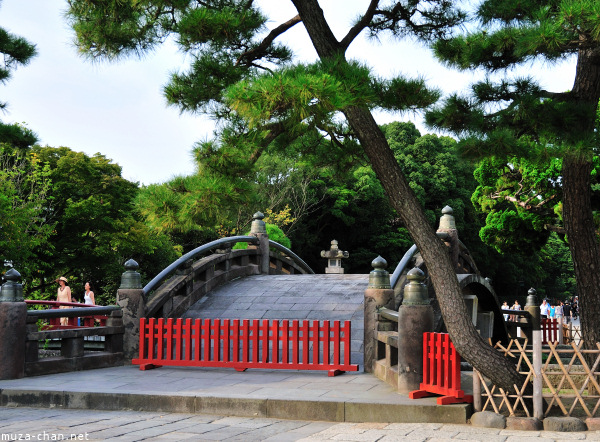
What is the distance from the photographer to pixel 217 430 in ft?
22.0

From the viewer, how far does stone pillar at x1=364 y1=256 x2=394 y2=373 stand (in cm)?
999

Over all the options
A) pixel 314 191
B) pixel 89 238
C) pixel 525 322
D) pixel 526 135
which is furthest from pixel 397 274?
pixel 314 191

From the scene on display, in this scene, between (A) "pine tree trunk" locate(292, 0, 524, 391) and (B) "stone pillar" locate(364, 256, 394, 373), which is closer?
(A) "pine tree trunk" locate(292, 0, 524, 391)

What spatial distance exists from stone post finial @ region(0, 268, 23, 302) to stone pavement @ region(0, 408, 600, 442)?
6.83 feet

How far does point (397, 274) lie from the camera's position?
1208 cm

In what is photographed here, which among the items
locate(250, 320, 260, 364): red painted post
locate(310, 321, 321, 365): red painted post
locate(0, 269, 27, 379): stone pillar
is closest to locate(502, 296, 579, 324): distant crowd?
locate(310, 321, 321, 365): red painted post

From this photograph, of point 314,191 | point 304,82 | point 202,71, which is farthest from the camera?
point 314,191

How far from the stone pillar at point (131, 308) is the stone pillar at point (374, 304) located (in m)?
3.75

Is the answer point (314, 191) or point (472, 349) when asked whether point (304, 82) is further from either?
point (314, 191)

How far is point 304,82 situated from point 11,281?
5.67 m

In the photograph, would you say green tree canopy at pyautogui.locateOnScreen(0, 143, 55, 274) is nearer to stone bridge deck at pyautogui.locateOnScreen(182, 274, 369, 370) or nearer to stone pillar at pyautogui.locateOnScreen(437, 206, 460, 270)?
stone bridge deck at pyautogui.locateOnScreen(182, 274, 369, 370)

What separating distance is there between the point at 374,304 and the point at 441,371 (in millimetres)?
2749

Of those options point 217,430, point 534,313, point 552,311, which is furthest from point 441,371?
point 552,311

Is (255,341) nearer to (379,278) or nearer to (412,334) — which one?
(379,278)
